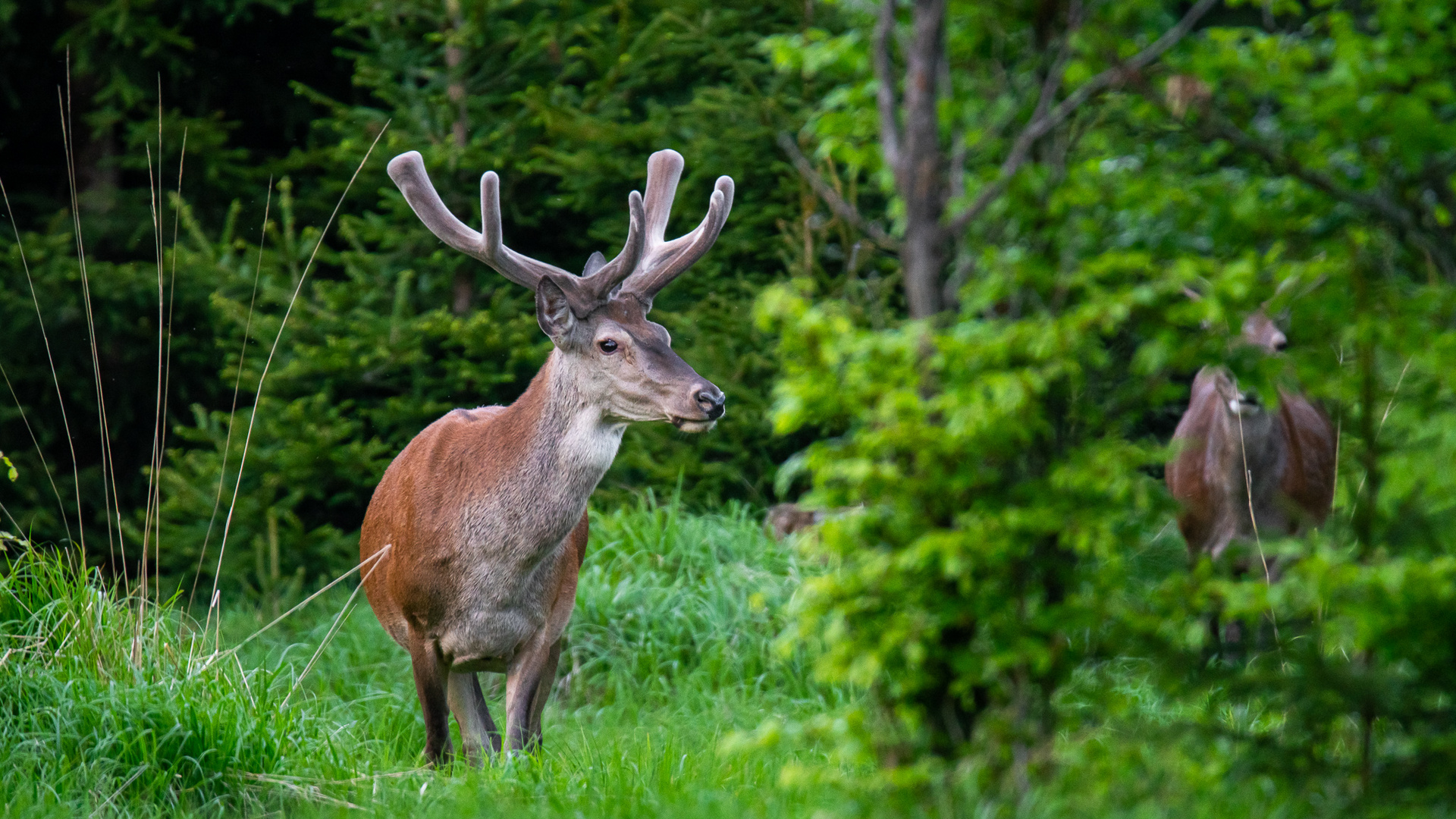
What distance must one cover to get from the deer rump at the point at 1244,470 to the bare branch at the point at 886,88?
170 inches

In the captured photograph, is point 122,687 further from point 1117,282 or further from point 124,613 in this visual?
point 1117,282

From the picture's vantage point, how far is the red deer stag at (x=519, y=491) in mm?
5039

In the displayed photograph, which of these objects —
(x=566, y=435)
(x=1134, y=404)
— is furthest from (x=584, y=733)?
(x=1134, y=404)

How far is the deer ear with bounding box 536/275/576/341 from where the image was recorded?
17.5 ft

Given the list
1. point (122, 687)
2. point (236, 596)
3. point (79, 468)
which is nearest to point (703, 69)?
point (236, 596)

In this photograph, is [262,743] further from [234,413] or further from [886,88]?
[234,413]

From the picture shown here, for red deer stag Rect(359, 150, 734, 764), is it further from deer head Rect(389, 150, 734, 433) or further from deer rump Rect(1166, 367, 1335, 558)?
deer rump Rect(1166, 367, 1335, 558)

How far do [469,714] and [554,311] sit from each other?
5.13 feet

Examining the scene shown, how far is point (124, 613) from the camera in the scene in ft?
15.1

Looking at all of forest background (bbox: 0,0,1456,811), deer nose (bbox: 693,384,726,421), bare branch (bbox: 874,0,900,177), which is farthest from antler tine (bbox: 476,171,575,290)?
bare branch (bbox: 874,0,900,177)

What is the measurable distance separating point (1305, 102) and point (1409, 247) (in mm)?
482

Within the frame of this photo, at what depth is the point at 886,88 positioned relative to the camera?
2594 mm

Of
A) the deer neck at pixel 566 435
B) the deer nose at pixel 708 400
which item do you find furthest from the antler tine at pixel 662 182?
the deer nose at pixel 708 400

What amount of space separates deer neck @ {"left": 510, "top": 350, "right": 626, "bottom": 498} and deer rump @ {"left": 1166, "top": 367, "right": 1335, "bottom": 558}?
3.03 meters
